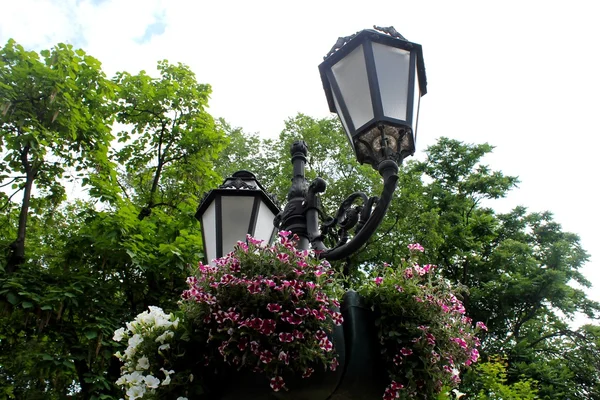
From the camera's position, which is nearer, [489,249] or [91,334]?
[91,334]

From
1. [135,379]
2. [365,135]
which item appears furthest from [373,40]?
[135,379]

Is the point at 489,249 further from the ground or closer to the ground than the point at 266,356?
further from the ground

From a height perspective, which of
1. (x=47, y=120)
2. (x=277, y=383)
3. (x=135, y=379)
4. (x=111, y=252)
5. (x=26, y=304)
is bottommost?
(x=277, y=383)

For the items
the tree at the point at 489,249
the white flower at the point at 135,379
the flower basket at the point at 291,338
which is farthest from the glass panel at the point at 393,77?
the tree at the point at 489,249

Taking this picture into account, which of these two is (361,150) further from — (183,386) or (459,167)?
(459,167)

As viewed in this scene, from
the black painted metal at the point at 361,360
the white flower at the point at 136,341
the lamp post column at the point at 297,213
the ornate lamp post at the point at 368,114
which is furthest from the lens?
the lamp post column at the point at 297,213

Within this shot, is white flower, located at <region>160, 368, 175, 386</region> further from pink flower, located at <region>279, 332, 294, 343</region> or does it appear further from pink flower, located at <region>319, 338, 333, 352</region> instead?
pink flower, located at <region>319, 338, 333, 352</region>

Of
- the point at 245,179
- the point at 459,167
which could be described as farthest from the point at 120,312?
the point at 459,167

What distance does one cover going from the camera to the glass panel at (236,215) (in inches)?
144

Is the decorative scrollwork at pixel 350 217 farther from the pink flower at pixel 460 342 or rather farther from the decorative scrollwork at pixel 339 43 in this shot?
the decorative scrollwork at pixel 339 43

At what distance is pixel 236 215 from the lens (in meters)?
3.72

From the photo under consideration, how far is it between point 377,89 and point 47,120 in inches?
253

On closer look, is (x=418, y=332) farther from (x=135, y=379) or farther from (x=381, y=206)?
(x=135, y=379)

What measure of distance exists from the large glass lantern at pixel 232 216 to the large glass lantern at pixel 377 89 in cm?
109
